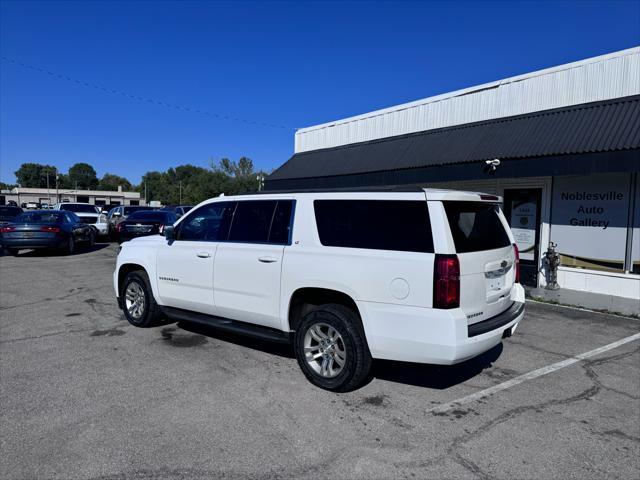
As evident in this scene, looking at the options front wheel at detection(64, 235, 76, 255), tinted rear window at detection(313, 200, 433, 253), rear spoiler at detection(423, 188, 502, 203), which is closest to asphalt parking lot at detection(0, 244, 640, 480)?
tinted rear window at detection(313, 200, 433, 253)

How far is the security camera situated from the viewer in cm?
989

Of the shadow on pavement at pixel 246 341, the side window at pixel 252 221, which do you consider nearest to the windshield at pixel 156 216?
the shadow on pavement at pixel 246 341

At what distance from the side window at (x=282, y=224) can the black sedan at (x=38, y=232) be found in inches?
491

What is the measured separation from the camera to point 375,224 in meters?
4.11

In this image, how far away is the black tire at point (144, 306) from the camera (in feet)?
20.1

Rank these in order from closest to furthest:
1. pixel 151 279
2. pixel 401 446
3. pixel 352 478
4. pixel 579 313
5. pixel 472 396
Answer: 1. pixel 352 478
2. pixel 401 446
3. pixel 472 396
4. pixel 151 279
5. pixel 579 313

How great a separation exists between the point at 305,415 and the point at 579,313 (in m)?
6.40

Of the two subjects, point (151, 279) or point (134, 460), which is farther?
point (151, 279)

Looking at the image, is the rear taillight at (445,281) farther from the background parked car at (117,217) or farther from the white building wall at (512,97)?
the background parked car at (117,217)

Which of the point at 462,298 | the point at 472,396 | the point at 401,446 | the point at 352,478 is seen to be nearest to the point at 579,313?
the point at 472,396

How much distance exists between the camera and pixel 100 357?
516 cm

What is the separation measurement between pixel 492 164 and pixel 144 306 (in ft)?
25.6

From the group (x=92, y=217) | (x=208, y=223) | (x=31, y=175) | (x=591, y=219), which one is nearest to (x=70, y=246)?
(x=92, y=217)

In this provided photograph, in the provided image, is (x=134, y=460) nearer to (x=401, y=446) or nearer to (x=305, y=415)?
(x=305, y=415)
